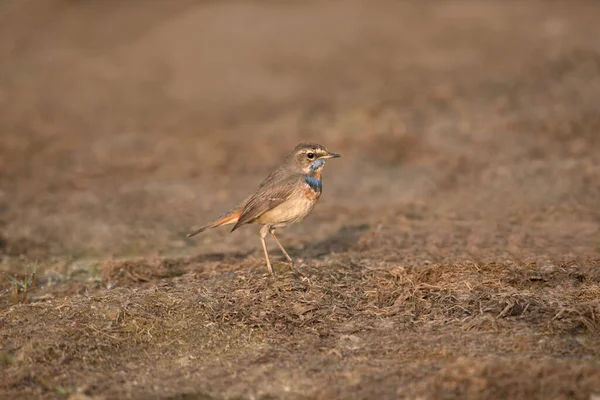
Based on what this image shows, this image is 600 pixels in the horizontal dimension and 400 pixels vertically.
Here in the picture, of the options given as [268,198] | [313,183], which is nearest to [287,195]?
[268,198]

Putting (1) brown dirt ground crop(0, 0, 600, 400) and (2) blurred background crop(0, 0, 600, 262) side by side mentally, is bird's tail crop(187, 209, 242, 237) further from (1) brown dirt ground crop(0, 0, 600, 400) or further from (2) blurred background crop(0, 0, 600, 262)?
(2) blurred background crop(0, 0, 600, 262)

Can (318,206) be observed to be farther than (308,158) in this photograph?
Yes

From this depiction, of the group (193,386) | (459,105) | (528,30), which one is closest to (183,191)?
(459,105)

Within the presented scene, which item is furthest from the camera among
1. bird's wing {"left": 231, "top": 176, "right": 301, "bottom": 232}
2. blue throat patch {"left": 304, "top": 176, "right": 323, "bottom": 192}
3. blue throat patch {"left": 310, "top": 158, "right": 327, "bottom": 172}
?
blue throat patch {"left": 310, "top": 158, "right": 327, "bottom": 172}

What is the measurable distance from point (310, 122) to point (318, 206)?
12.5 feet

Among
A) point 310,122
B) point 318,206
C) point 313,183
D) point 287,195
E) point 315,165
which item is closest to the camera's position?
point 287,195

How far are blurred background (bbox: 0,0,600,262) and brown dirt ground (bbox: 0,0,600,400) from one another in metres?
0.06

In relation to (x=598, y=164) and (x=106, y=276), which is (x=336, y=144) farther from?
(x=106, y=276)

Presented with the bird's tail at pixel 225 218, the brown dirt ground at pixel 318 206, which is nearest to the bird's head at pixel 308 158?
the bird's tail at pixel 225 218

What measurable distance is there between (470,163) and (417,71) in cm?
564

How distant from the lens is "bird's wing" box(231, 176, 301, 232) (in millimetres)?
8953

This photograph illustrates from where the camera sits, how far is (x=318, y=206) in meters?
12.4

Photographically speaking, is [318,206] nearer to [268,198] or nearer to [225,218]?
[225,218]

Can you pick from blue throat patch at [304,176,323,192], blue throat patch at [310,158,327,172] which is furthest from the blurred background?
blue throat patch at [310,158,327,172]
